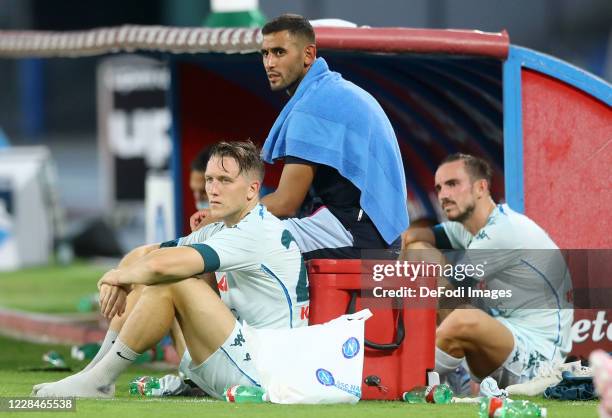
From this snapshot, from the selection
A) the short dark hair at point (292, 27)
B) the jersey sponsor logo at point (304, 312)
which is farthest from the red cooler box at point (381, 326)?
the short dark hair at point (292, 27)

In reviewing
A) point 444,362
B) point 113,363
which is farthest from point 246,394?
point 444,362

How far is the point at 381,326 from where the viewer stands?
6977 mm

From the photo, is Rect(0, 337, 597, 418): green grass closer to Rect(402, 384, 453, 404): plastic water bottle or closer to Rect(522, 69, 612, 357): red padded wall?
Rect(402, 384, 453, 404): plastic water bottle

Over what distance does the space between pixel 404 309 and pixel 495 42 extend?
2.45 metres

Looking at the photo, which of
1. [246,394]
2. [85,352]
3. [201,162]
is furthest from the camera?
[201,162]

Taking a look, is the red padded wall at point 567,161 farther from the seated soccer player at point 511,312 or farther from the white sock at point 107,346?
the white sock at point 107,346

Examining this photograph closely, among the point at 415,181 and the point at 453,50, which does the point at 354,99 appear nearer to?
the point at 453,50

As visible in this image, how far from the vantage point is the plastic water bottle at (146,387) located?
285 inches

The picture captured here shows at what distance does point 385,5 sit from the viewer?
71.9 ft

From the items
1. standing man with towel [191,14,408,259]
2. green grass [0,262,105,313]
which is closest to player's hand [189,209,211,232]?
standing man with towel [191,14,408,259]

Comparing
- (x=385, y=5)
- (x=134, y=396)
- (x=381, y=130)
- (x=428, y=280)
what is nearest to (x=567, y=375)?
(x=428, y=280)

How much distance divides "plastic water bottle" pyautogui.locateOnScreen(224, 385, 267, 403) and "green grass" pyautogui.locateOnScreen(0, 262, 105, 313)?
267 inches

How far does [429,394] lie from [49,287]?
9.91m

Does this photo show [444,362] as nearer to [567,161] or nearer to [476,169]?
[476,169]
